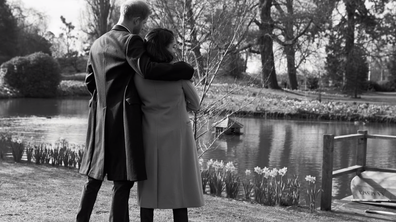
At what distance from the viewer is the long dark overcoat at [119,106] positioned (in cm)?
299

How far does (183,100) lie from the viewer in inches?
124

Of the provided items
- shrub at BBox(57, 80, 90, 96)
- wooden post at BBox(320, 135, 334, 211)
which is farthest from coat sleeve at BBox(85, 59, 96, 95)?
shrub at BBox(57, 80, 90, 96)

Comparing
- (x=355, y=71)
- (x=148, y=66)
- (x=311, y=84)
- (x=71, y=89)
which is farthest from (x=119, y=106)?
(x=311, y=84)

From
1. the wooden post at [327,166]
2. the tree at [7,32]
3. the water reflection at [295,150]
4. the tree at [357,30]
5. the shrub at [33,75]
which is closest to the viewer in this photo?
the wooden post at [327,166]

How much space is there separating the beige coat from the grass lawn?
1.13 m

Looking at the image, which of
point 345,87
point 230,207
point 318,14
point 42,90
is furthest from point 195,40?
point 42,90

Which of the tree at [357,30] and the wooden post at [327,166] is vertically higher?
the tree at [357,30]

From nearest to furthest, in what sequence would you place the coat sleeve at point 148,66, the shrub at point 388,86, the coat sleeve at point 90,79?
the coat sleeve at point 148,66
the coat sleeve at point 90,79
the shrub at point 388,86

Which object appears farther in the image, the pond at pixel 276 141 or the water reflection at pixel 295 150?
the pond at pixel 276 141

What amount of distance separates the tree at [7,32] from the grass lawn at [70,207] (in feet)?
119

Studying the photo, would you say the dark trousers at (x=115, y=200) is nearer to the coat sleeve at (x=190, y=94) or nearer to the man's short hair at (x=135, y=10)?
the coat sleeve at (x=190, y=94)

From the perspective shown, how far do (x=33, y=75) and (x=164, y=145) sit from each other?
27.7 meters

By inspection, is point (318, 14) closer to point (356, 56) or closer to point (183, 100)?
point (356, 56)

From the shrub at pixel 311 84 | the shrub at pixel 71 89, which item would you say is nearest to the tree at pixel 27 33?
the shrub at pixel 71 89
